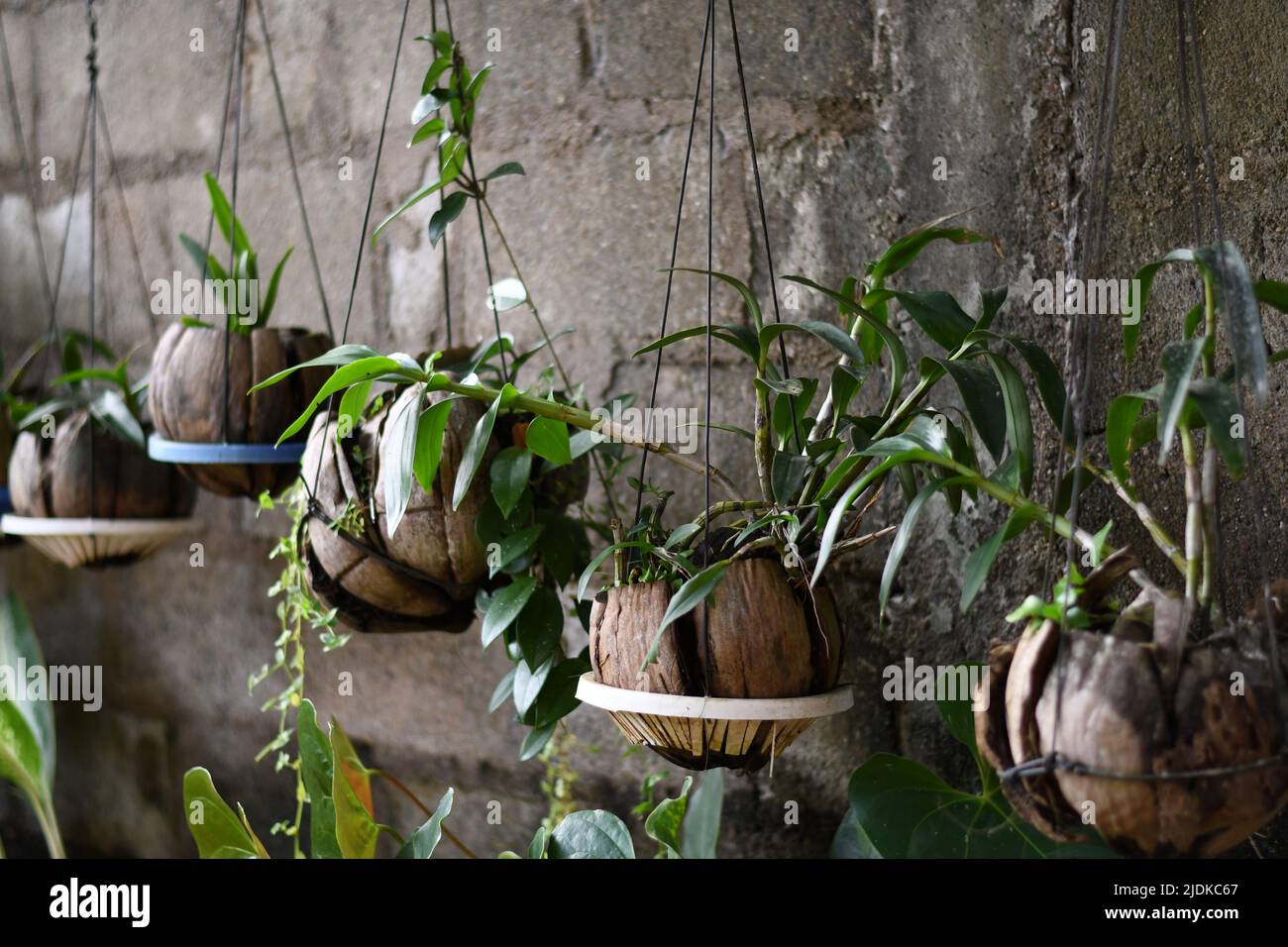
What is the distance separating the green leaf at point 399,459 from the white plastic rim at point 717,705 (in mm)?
238

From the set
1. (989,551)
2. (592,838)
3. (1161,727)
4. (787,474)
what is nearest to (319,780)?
(592,838)

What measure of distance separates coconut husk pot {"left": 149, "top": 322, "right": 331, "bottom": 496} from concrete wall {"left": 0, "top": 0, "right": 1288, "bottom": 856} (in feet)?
1.08

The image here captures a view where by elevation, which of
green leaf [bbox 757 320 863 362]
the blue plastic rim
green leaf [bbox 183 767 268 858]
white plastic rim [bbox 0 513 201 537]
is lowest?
green leaf [bbox 183 767 268 858]

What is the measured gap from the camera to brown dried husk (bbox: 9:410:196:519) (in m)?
1.35

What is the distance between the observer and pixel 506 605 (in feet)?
3.41

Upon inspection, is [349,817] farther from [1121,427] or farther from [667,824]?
[1121,427]

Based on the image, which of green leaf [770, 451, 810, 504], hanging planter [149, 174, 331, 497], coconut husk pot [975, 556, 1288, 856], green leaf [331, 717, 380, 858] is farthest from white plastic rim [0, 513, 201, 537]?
coconut husk pot [975, 556, 1288, 856]

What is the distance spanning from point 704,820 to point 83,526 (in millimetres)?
848

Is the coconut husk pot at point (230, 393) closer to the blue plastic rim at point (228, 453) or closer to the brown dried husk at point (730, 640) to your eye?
the blue plastic rim at point (228, 453)

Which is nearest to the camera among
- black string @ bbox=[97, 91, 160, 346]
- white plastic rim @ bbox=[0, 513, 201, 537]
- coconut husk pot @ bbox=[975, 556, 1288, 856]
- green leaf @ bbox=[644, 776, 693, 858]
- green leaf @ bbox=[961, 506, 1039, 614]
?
coconut husk pot @ bbox=[975, 556, 1288, 856]

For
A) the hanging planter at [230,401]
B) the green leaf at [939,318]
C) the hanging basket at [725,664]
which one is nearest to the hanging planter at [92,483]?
the hanging planter at [230,401]

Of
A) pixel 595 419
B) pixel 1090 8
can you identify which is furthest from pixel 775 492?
pixel 1090 8

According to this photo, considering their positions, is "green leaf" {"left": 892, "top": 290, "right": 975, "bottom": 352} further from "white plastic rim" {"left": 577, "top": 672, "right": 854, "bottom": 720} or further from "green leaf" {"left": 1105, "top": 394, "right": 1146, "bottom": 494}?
"white plastic rim" {"left": 577, "top": 672, "right": 854, "bottom": 720}
